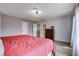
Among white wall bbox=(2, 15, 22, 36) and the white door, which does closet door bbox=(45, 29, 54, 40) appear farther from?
white wall bbox=(2, 15, 22, 36)

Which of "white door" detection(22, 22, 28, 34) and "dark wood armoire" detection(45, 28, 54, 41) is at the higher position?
"white door" detection(22, 22, 28, 34)

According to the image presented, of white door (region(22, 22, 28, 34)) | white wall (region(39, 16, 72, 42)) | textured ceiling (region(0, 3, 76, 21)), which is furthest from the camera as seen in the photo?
white door (region(22, 22, 28, 34))

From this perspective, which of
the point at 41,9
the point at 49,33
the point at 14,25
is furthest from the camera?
the point at 49,33

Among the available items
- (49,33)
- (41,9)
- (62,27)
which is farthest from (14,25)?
(62,27)

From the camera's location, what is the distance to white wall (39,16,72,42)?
6.57 ft

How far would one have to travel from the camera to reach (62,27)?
2.13 meters

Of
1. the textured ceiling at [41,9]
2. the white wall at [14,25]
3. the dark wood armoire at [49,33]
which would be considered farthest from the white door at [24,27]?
the dark wood armoire at [49,33]

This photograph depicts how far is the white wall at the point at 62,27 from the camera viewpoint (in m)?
2.00

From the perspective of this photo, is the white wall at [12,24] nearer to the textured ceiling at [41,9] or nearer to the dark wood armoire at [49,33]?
the textured ceiling at [41,9]

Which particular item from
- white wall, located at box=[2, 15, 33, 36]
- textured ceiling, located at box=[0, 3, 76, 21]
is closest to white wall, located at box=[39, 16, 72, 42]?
textured ceiling, located at box=[0, 3, 76, 21]

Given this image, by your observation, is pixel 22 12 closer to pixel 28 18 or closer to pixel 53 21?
pixel 28 18

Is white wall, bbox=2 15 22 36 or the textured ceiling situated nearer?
the textured ceiling

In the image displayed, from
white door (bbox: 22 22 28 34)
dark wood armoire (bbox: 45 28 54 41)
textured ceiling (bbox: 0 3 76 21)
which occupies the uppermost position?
textured ceiling (bbox: 0 3 76 21)

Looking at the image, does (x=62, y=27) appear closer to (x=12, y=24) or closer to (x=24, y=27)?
(x=24, y=27)
